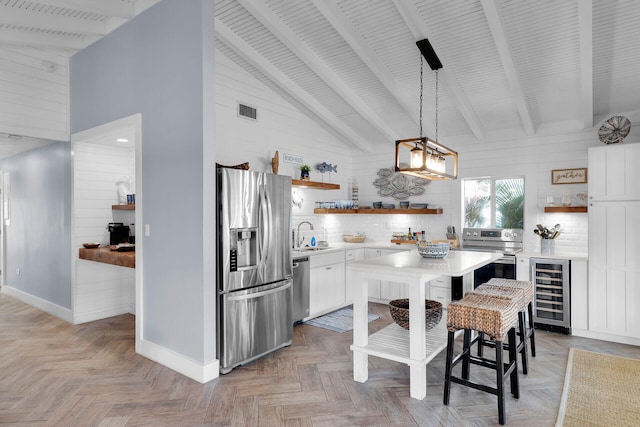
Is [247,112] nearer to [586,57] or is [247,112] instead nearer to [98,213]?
[98,213]

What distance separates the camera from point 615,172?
13.6 ft

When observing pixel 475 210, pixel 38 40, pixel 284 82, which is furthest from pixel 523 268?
pixel 38 40

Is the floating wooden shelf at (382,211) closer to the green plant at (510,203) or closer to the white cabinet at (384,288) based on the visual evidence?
the white cabinet at (384,288)

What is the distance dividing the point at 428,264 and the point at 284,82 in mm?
3167

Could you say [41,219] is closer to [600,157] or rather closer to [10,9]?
[10,9]

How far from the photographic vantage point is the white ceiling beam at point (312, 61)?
392 centimetres

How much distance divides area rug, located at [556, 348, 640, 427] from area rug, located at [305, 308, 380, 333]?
2222 mm

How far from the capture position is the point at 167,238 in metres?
3.53

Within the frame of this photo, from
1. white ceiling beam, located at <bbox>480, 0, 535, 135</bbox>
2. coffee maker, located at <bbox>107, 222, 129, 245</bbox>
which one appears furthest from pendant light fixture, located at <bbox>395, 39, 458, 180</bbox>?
coffee maker, located at <bbox>107, 222, 129, 245</bbox>

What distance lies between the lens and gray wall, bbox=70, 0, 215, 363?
10.6ft

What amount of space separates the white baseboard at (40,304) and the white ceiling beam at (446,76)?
16.5 feet

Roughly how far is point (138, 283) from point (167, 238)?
653 millimetres

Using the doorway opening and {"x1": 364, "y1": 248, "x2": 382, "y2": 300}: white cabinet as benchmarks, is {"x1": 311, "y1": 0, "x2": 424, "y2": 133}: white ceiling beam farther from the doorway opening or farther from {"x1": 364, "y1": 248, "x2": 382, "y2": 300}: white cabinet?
the doorway opening

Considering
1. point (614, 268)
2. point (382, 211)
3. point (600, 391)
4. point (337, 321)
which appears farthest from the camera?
point (382, 211)
